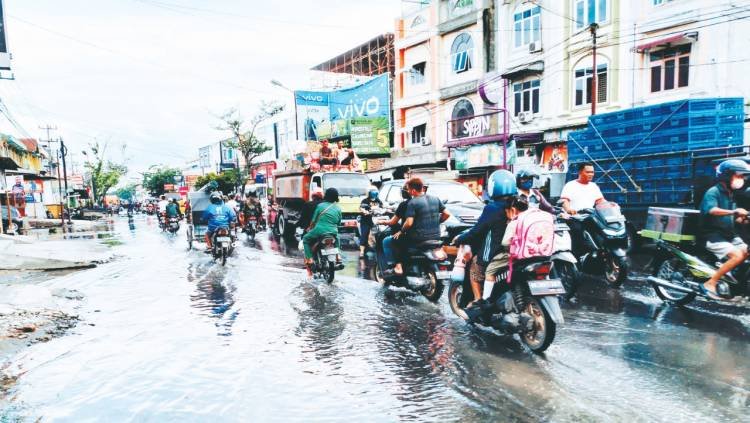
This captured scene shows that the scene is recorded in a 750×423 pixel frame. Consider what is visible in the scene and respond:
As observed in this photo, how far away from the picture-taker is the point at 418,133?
31.5m

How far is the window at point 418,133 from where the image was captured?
31000 millimetres

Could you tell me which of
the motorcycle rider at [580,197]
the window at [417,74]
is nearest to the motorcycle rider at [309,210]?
Answer: the motorcycle rider at [580,197]

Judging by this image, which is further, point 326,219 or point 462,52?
point 462,52

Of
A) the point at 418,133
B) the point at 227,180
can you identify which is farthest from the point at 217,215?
the point at 227,180

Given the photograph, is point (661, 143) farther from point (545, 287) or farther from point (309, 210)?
point (545, 287)

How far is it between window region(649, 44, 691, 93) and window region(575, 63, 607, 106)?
1913 mm

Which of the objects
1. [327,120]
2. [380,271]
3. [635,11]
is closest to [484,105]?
[635,11]

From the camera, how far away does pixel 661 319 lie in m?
5.61

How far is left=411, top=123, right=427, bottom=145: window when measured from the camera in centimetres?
3100

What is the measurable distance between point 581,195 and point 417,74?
25.0 metres

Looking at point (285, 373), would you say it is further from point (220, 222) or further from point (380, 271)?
point (220, 222)

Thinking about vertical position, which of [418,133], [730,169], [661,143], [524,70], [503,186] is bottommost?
[503,186]

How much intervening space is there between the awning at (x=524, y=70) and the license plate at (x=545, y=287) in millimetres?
20482

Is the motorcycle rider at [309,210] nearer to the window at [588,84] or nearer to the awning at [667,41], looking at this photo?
the awning at [667,41]
